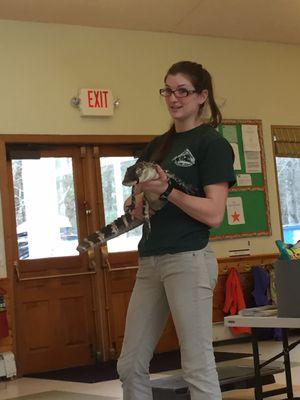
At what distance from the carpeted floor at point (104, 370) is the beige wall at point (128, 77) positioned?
1.20 meters

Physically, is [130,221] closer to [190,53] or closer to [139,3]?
[139,3]

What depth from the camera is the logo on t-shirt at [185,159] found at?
174 cm

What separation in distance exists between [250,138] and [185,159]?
4534 millimetres

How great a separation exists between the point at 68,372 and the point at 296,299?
3041 millimetres

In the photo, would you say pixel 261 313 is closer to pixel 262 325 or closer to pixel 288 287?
pixel 262 325

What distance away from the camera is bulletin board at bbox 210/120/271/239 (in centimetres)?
601

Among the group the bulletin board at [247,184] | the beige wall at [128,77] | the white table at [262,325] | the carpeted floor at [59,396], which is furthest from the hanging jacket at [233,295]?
the white table at [262,325]

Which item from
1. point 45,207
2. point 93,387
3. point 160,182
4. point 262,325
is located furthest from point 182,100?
point 45,207

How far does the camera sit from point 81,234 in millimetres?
5410

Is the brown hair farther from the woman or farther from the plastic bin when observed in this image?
the plastic bin

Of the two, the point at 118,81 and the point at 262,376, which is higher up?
the point at 118,81

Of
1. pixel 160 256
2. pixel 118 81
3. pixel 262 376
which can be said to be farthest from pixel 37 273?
pixel 160 256

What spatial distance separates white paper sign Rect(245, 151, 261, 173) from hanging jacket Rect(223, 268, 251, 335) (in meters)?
1.05

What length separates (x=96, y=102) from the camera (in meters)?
5.43
